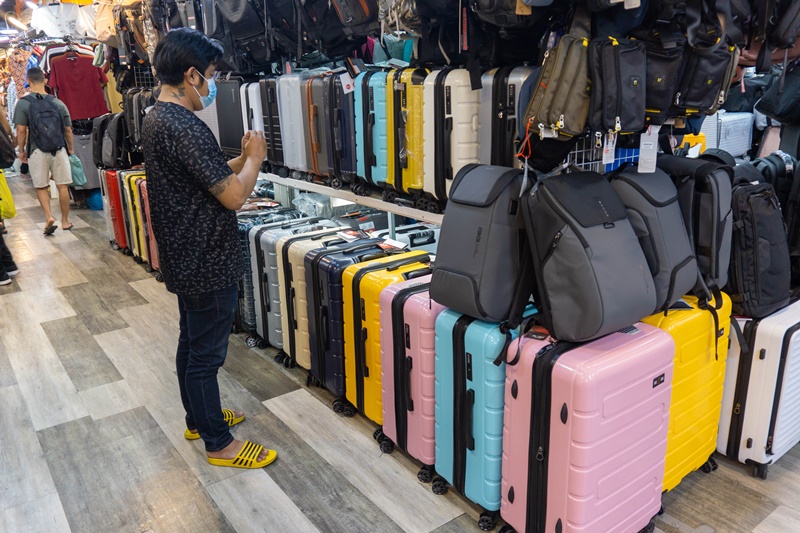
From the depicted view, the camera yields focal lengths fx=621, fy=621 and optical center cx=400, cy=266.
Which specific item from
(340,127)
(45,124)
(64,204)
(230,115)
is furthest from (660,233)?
(64,204)

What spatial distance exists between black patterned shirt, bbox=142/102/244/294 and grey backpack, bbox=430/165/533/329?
865 millimetres

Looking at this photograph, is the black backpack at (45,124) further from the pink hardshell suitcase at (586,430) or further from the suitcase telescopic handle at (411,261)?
the pink hardshell suitcase at (586,430)

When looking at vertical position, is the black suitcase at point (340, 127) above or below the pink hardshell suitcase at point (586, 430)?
above

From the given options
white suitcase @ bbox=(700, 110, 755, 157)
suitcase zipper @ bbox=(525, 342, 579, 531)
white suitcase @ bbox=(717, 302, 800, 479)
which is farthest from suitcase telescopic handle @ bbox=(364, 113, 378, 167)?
white suitcase @ bbox=(700, 110, 755, 157)

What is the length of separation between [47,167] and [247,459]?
18.3 feet

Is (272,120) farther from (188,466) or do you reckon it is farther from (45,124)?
(45,124)

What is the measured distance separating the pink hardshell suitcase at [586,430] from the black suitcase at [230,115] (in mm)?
2910

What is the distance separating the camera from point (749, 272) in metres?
2.34

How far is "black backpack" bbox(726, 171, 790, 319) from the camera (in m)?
2.33

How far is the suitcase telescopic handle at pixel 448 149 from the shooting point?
8.39ft

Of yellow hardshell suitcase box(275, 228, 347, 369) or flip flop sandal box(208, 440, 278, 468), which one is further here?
yellow hardshell suitcase box(275, 228, 347, 369)

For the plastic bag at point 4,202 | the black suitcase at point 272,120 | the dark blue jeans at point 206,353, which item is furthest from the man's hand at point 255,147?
the plastic bag at point 4,202

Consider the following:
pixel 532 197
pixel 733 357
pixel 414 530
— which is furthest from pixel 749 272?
pixel 414 530

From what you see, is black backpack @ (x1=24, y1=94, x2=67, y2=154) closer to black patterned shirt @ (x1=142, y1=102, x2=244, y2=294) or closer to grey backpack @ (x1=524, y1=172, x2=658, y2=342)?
black patterned shirt @ (x1=142, y1=102, x2=244, y2=294)
